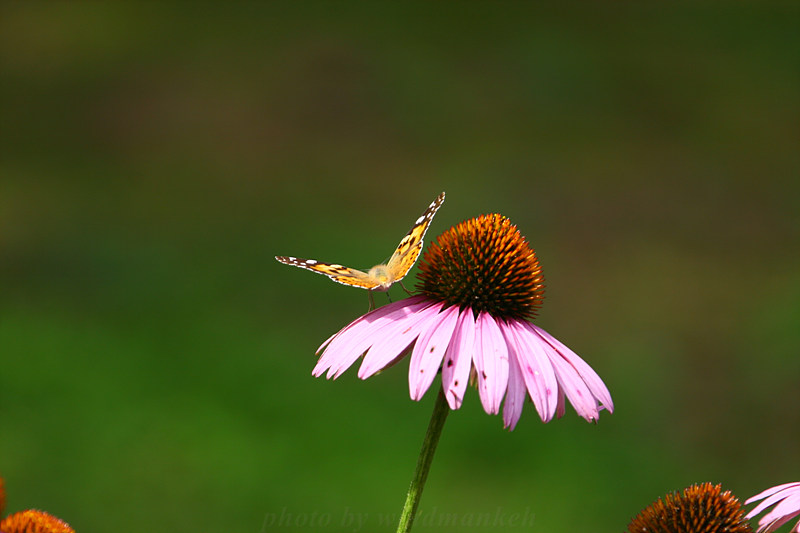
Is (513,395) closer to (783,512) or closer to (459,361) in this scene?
(459,361)

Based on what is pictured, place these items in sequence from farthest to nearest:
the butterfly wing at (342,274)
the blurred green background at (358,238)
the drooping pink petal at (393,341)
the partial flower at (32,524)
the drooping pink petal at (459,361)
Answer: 1. the blurred green background at (358,238)
2. the butterfly wing at (342,274)
3. the drooping pink petal at (393,341)
4. the drooping pink petal at (459,361)
5. the partial flower at (32,524)

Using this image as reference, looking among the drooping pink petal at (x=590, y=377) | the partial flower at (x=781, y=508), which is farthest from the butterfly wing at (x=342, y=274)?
the partial flower at (x=781, y=508)

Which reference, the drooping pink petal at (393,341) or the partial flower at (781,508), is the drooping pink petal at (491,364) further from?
the partial flower at (781,508)

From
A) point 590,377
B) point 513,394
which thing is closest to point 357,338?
point 513,394

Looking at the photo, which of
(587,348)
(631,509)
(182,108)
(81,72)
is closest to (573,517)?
(631,509)

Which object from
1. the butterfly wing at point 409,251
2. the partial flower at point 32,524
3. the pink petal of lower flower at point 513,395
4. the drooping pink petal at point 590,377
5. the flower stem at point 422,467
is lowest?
the partial flower at point 32,524

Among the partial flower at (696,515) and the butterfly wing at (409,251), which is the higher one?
the butterfly wing at (409,251)
